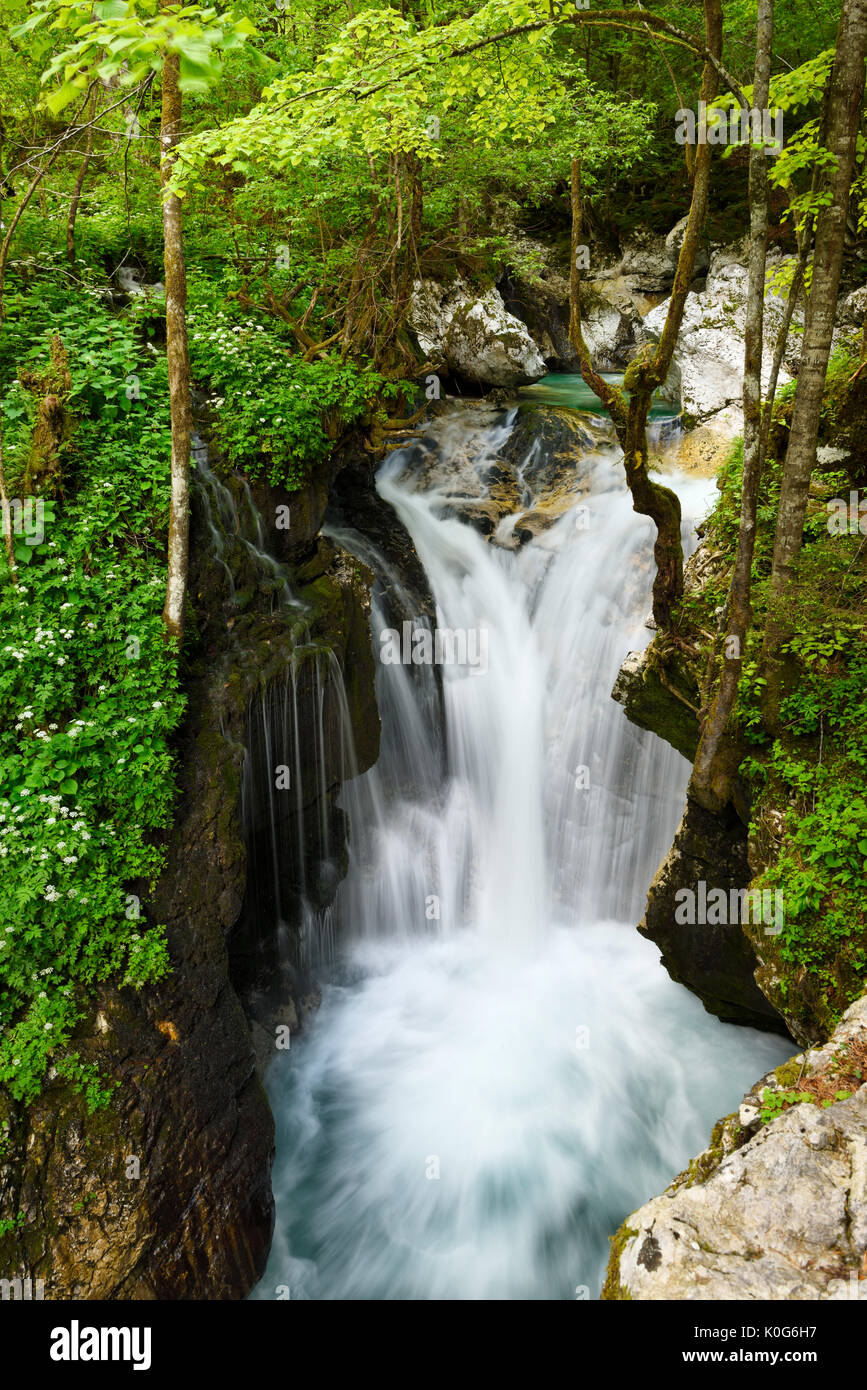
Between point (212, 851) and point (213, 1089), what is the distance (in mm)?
1720

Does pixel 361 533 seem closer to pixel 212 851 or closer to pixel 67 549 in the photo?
pixel 67 549

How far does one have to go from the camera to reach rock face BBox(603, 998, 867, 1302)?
112 inches

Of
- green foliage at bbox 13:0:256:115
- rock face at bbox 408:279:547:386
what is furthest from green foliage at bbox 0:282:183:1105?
rock face at bbox 408:279:547:386

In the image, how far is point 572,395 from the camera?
1398cm

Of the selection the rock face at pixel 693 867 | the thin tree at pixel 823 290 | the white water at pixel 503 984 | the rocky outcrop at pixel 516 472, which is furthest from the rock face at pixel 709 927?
the rocky outcrop at pixel 516 472

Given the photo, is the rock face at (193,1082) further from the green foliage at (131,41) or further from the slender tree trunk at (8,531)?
the green foliage at (131,41)

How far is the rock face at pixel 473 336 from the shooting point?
12719 millimetres

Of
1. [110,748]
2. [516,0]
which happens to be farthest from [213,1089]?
[516,0]

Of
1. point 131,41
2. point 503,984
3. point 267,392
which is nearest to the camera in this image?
point 131,41

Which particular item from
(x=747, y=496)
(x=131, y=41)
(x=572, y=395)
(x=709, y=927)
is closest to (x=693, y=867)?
(x=709, y=927)

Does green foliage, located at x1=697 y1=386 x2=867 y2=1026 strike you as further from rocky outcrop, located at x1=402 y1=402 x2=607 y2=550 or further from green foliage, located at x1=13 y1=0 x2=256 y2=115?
green foliage, located at x1=13 y1=0 x2=256 y2=115

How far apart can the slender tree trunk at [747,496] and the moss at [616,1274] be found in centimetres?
366

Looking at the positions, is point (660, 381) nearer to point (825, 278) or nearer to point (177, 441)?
point (825, 278)

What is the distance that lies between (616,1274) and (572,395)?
13740 mm
